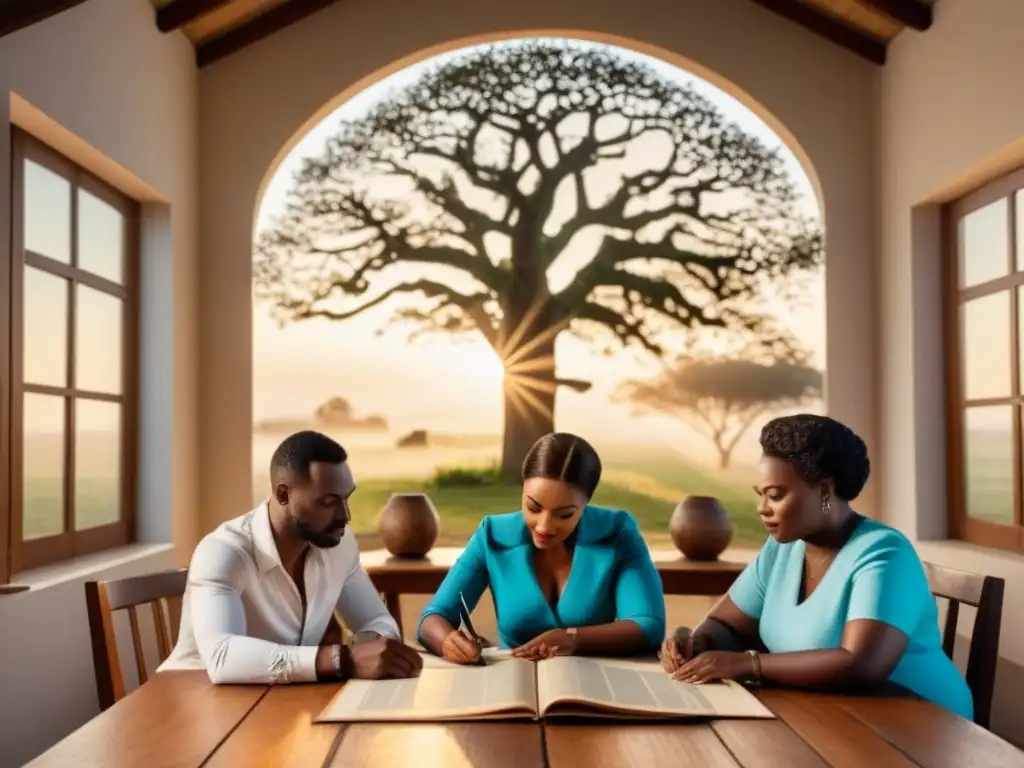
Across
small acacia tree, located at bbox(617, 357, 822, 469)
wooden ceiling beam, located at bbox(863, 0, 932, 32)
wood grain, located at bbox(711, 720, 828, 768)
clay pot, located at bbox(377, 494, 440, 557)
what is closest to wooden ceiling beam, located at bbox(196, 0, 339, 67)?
clay pot, located at bbox(377, 494, 440, 557)

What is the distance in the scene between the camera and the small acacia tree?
6695mm

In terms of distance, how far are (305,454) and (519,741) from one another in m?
0.84

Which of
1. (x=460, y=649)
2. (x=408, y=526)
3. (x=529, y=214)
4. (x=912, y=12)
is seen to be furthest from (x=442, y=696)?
(x=529, y=214)

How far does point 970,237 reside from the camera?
4.32 meters

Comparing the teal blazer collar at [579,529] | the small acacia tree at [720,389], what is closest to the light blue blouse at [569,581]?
the teal blazer collar at [579,529]

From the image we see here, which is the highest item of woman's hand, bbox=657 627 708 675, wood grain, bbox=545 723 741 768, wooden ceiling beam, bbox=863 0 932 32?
wooden ceiling beam, bbox=863 0 932 32

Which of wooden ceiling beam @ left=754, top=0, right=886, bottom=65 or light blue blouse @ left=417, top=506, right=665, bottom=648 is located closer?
light blue blouse @ left=417, top=506, right=665, bottom=648

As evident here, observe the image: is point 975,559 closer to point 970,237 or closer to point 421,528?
point 970,237

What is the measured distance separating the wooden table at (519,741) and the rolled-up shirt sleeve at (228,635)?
117mm

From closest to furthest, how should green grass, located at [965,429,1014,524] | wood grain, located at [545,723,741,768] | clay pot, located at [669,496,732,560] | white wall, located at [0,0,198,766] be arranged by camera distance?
wood grain, located at [545,723,741,768] < white wall, located at [0,0,198,766] < clay pot, located at [669,496,732,560] < green grass, located at [965,429,1014,524]

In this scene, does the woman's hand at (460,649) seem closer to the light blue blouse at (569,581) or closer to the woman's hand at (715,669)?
the light blue blouse at (569,581)

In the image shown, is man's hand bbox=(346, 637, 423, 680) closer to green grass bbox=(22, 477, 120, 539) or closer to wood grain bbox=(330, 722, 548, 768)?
wood grain bbox=(330, 722, 548, 768)

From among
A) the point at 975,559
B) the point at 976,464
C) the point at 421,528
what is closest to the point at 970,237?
the point at 976,464

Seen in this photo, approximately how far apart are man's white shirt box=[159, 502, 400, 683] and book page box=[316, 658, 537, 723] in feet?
0.54
